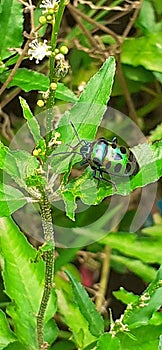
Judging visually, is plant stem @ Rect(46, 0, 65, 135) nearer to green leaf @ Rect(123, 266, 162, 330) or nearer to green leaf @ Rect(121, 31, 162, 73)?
green leaf @ Rect(123, 266, 162, 330)

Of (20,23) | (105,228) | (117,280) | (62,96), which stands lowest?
(117,280)

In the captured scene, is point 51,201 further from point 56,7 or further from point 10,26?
point 10,26

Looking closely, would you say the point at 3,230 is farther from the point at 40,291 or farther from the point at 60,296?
the point at 60,296

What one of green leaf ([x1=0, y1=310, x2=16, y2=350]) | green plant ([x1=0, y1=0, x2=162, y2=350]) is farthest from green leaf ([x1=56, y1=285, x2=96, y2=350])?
green leaf ([x1=0, y1=310, x2=16, y2=350])

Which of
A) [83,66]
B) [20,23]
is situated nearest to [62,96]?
[20,23]

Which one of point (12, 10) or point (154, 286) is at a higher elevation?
point (12, 10)

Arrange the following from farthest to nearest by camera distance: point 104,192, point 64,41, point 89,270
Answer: point 89,270 → point 64,41 → point 104,192

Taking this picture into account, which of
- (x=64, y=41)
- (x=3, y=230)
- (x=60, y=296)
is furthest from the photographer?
(x=64, y=41)

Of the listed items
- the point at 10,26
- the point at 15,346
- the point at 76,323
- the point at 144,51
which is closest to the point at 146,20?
the point at 144,51
